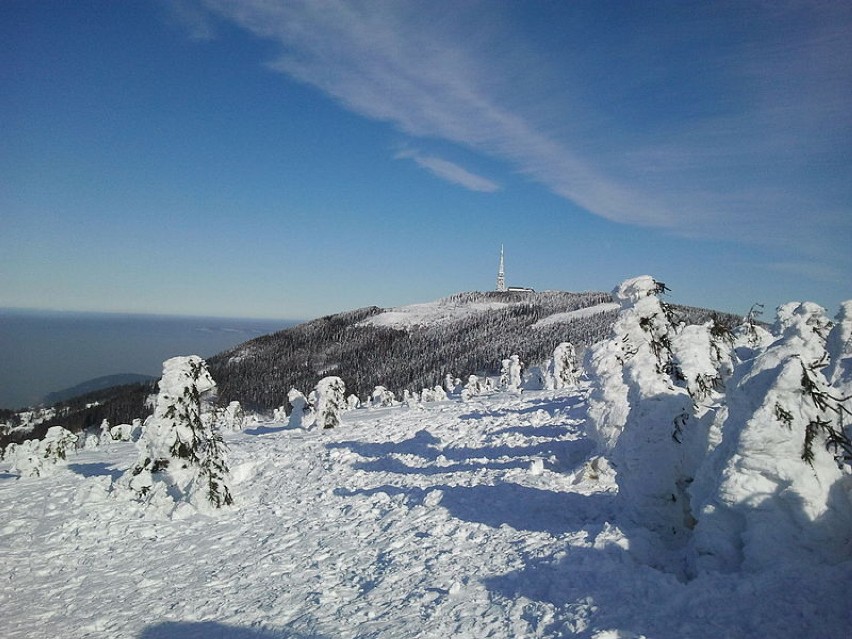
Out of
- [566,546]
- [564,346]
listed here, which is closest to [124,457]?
[566,546]

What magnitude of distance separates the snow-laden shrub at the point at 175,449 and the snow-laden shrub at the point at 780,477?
1550cm

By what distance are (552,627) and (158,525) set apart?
551 inches

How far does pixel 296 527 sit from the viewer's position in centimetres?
1415

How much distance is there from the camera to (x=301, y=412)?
3888 centimetres

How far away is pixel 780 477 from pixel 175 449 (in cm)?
1805

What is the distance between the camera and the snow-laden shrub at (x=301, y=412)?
3525 centimetres

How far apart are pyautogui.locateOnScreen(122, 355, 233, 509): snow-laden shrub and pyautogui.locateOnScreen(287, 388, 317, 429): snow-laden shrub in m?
17.0

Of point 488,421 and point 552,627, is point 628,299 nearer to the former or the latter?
point 552,627

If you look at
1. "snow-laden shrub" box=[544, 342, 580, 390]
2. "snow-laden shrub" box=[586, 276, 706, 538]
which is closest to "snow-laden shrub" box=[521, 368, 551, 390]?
"snow-laden shrub" box=[544, 342, 580, 390]

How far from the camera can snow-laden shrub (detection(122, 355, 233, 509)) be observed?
56.8 feet

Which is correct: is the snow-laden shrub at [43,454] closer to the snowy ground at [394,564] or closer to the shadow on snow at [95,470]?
the shadow on snow at [95,470]

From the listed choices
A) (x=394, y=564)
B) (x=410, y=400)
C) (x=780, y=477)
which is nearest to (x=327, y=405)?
(x=394, y=564)

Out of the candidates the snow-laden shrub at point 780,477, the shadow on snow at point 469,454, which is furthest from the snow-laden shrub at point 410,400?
the snow-laden shrub at point 780,477

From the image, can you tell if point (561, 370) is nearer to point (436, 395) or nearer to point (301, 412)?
point (436, 395)
